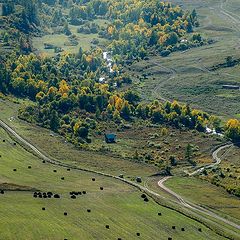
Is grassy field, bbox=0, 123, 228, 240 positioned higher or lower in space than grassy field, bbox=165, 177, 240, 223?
higher

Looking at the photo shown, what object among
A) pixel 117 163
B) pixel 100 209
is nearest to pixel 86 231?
pixel 100 209

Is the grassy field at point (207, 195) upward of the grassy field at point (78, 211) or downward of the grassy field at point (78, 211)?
downward

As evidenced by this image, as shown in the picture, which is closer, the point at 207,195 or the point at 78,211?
the point at 78,211

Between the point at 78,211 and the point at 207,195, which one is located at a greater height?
the point at 78,211

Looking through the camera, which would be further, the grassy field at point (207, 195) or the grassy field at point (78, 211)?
the grassy field at point (207, 195)

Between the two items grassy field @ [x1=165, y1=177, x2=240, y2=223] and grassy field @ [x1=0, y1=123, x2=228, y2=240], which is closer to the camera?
grassy field @ [x1=0, y1=123, x2=228, y2=240]

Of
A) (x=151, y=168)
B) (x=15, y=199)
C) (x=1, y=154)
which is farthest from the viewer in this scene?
(x=151, y=168)

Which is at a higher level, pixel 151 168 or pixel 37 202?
pixel 37 202

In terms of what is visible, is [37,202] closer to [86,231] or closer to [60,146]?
[86,231]
